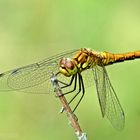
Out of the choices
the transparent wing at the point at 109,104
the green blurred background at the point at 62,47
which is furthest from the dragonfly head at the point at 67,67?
the green blurred background at the point at 62,47

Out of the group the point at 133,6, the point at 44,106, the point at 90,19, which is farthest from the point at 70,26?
the point at 44,106

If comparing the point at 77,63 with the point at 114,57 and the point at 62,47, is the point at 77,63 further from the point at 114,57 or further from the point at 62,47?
the point at 62,47

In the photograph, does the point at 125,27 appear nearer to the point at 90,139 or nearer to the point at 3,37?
the point at 3,37

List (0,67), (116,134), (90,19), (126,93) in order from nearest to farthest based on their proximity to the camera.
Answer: (116,134) → (126,93) → (0,67) → (90,19)

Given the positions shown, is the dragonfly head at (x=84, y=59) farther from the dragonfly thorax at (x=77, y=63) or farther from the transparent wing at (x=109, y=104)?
the transparent wing at (x=109, y=104)

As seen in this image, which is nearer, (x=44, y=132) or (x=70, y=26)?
(x=44, y=132)

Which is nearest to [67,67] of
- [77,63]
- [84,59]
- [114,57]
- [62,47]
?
[77,63]

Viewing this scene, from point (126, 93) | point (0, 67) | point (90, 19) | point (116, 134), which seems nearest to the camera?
point (116, 134)
